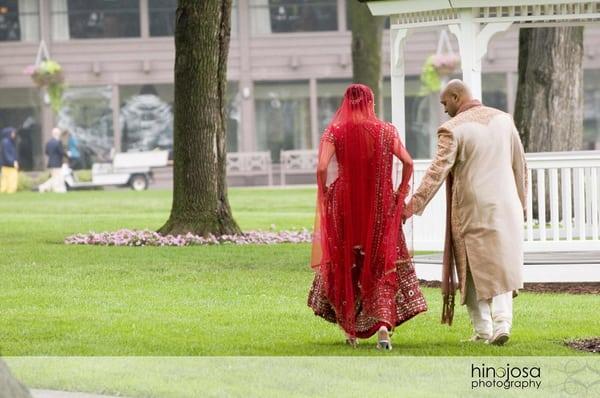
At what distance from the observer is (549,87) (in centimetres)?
2528

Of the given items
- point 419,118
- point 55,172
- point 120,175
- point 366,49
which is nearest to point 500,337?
point 366,49

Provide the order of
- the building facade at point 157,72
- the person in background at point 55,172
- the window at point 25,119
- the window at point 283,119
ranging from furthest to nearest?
the window at point 283,119 → the window at point 25,119 → the building facade at point 157,72 → the person in background at point 55,172

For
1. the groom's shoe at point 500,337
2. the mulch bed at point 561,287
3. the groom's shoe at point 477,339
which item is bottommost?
the mulch bed at point 561,287

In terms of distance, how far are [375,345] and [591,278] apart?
5.30m

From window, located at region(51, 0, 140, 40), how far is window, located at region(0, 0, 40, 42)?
23.9 inches

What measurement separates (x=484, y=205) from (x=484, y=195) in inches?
2.7

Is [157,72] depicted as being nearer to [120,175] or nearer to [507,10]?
[120,175]

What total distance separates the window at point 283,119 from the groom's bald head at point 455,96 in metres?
40.5

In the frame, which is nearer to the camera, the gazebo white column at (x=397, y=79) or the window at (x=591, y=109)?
the gazebo white column at (x=397, y=79)

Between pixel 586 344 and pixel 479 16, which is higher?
pixel 479 16

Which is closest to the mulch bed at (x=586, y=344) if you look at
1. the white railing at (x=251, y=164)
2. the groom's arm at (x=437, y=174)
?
the groom's arm at (x=437, y=174)

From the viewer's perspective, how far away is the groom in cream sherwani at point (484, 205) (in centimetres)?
1112

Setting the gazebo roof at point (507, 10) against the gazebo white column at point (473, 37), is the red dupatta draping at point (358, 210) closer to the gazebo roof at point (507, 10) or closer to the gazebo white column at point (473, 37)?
the gazebo white column at point (473, 37)

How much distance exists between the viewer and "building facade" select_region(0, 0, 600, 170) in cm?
5122
